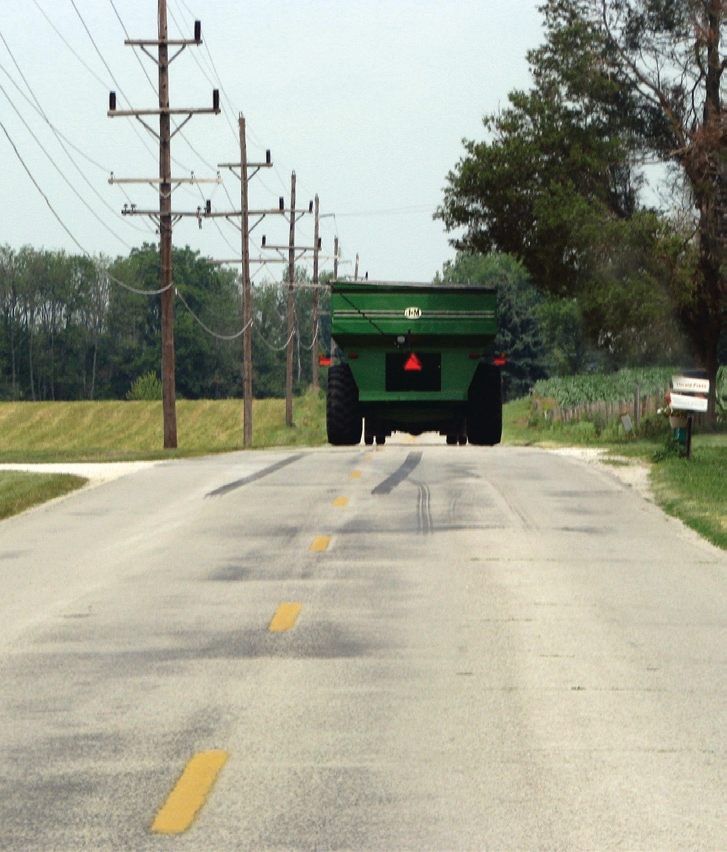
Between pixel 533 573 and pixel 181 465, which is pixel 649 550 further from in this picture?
pixel 181 465

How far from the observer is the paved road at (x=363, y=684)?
20.7 feet

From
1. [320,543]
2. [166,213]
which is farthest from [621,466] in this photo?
[166,213]

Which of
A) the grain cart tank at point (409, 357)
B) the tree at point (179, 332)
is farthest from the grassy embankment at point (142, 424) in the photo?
the tree at point (179, 332)

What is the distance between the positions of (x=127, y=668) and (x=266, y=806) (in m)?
3.24

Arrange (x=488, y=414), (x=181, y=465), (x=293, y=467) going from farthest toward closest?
(x=488, y=414)
(x=181, y=465)
(x=293, y=467)

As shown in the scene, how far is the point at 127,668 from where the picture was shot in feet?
31.2

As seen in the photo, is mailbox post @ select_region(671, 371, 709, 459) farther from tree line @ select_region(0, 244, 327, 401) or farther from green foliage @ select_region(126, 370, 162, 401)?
tree line @ select_region(0, 244, 327, 401)

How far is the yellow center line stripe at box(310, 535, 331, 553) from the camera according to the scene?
15.4m

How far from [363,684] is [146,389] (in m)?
128

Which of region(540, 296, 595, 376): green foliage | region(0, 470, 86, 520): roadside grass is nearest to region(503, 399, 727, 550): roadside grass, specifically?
region(0, 470, 86, 520): roadside grass

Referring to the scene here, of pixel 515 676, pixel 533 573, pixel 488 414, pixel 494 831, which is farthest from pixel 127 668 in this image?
pixel 488 414

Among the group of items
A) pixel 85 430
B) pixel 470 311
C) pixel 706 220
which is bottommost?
pixel 85 430

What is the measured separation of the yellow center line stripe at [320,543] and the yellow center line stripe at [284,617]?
11.1 ft

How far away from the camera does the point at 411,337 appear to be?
3119cm
